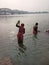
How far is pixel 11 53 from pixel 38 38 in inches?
78.2

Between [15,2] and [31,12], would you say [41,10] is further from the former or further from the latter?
[15,2]

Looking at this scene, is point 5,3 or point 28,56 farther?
point 5,3

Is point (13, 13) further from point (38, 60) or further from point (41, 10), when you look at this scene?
point (38, 60)

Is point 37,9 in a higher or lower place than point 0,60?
higher

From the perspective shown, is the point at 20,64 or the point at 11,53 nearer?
the point at 20,64

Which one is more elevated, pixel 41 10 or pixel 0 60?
pixel 41 10

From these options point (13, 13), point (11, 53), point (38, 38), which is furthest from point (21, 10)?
point (11, 53)

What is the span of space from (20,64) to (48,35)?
10.4 ft


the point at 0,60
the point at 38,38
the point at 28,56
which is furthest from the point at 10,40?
the point at 0,60

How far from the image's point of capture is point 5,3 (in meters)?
6.57

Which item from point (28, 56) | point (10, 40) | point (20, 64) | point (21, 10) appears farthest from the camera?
point (21, 10)

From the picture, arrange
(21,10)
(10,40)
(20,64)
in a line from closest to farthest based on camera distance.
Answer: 1. (20,64)
2. (10,40)
3. (21,10)

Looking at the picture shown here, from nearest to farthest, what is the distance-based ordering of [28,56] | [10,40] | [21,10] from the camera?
[28,56], [10,40], [21,10]

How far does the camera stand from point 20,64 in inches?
161
